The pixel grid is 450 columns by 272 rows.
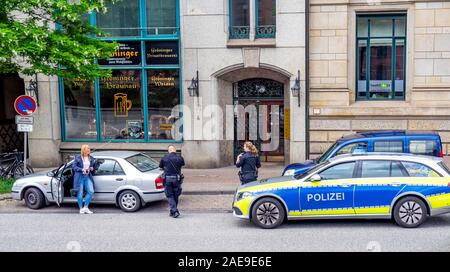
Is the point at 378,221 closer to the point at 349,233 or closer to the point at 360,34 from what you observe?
the point at 349,233

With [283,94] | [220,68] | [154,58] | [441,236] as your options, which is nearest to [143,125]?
[154,58]

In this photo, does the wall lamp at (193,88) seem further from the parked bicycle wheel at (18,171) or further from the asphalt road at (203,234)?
the asphalt road at (203,234)

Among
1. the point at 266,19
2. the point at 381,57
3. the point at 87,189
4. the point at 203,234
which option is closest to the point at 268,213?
the point at 203,234

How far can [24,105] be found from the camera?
13602 millimetres

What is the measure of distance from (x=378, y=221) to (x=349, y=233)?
1.18 metres

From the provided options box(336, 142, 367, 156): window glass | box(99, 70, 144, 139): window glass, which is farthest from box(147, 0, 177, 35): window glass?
box(336, 142, 367, 156): window glass

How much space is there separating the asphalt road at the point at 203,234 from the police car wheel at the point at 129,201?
395 millimetres

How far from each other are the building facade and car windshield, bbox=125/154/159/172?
15.1ft

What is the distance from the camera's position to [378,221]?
32.4 feet

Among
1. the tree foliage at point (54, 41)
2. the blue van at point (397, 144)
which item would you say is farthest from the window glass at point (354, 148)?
the tree foliage at point (54, 41)

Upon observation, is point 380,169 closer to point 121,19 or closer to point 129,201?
point 129,201

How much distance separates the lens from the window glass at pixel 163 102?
55.6 ft

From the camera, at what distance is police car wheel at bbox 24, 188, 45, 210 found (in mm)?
11773

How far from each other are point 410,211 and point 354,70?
26.9ft
